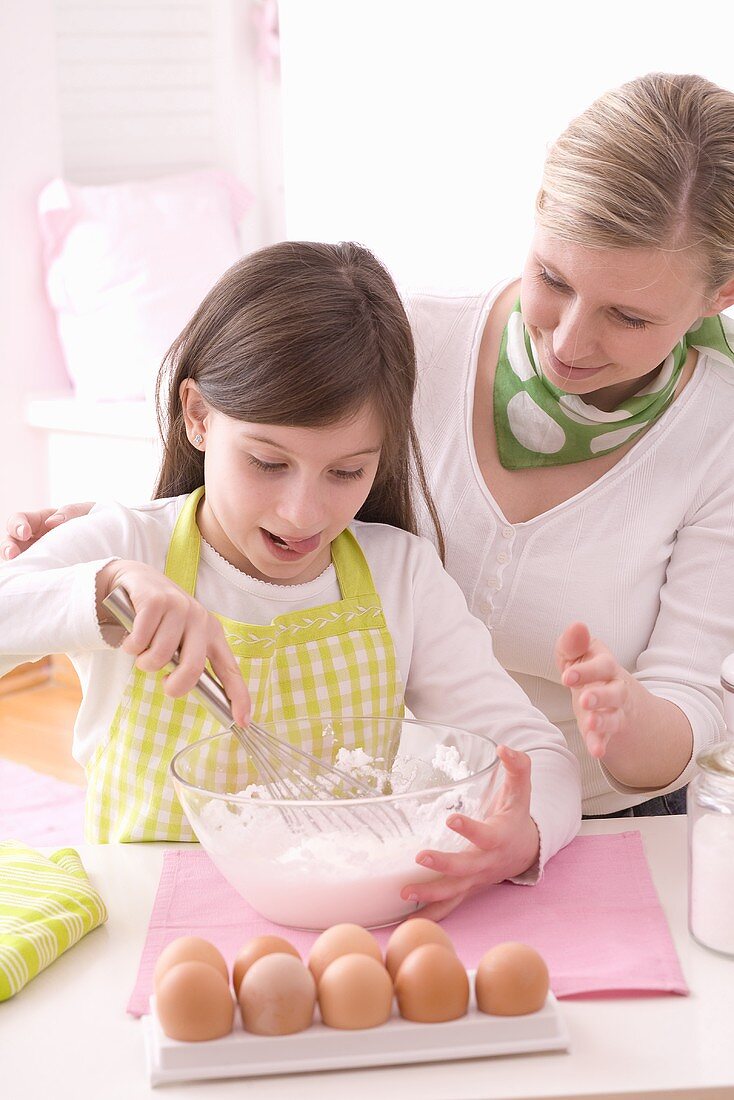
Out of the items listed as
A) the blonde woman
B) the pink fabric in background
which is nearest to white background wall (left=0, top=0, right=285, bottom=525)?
the pink fabric in background

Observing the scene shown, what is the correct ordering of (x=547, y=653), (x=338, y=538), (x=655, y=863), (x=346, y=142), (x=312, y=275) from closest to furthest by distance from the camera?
(x=655, y=863) < (x=312, y=275) < (x=338, y=538) < (x=547, y=653) < (x=346, y=142)

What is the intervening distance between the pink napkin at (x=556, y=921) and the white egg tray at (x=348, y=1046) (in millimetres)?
67

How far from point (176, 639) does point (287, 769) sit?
0.17m

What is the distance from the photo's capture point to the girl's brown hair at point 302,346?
107 centimetres

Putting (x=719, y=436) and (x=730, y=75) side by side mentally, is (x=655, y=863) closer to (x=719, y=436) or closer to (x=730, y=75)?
(x=719, y=436)

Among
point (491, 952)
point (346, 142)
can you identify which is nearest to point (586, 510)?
point (491, 952)

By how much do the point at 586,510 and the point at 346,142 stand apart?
213 cm

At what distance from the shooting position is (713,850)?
814 mm

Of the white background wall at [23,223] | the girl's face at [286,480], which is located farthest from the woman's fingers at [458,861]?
the white background wall at [23,223]

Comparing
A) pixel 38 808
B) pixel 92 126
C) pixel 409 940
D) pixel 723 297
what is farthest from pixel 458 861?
pixel 92 126

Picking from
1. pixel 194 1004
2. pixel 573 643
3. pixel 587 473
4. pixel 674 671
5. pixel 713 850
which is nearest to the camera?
pixel 194 1004

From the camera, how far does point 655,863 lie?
0.98 m

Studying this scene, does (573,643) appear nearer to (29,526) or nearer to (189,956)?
(189,956)

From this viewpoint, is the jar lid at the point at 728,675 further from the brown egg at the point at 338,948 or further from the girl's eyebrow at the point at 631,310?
the girl's eyebrow at the point at 631,310
